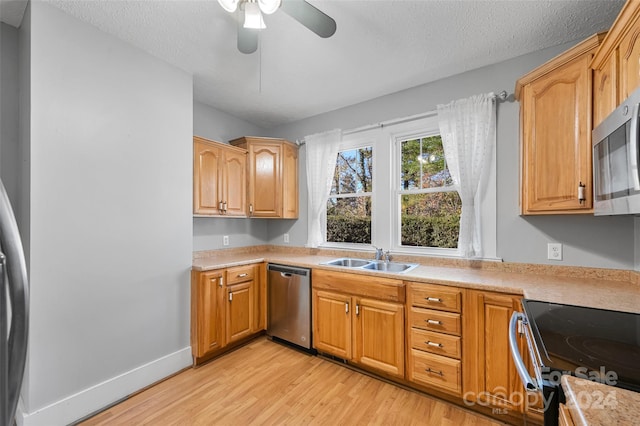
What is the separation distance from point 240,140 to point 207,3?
165 cm

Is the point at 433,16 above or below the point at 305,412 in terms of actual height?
above

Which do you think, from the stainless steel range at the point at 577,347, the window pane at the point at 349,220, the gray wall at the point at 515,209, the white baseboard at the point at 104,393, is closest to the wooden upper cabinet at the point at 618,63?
the gray wall at the point at 515,209

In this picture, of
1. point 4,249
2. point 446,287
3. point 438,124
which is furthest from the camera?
point 438,124

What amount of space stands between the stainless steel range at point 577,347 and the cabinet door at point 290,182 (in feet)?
8.30

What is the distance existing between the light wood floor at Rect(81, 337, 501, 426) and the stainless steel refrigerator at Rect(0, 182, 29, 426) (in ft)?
5.63

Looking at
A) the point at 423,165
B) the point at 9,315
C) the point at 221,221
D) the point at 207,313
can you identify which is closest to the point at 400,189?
the point at 423,165

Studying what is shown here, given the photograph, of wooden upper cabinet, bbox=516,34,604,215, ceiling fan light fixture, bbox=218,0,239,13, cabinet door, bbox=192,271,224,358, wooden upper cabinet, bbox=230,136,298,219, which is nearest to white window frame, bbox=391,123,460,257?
wooden upper cabinet, bbox=516,34,604,215

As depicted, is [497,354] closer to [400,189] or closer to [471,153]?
[471,153]

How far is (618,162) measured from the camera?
1.28 meters

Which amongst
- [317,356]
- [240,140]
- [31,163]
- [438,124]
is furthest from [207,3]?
[317,356]

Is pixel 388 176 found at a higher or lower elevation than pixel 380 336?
higher

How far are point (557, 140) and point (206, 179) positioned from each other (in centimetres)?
285

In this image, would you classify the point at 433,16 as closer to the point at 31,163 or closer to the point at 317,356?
the point at 31,163

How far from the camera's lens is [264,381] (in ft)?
7.36
